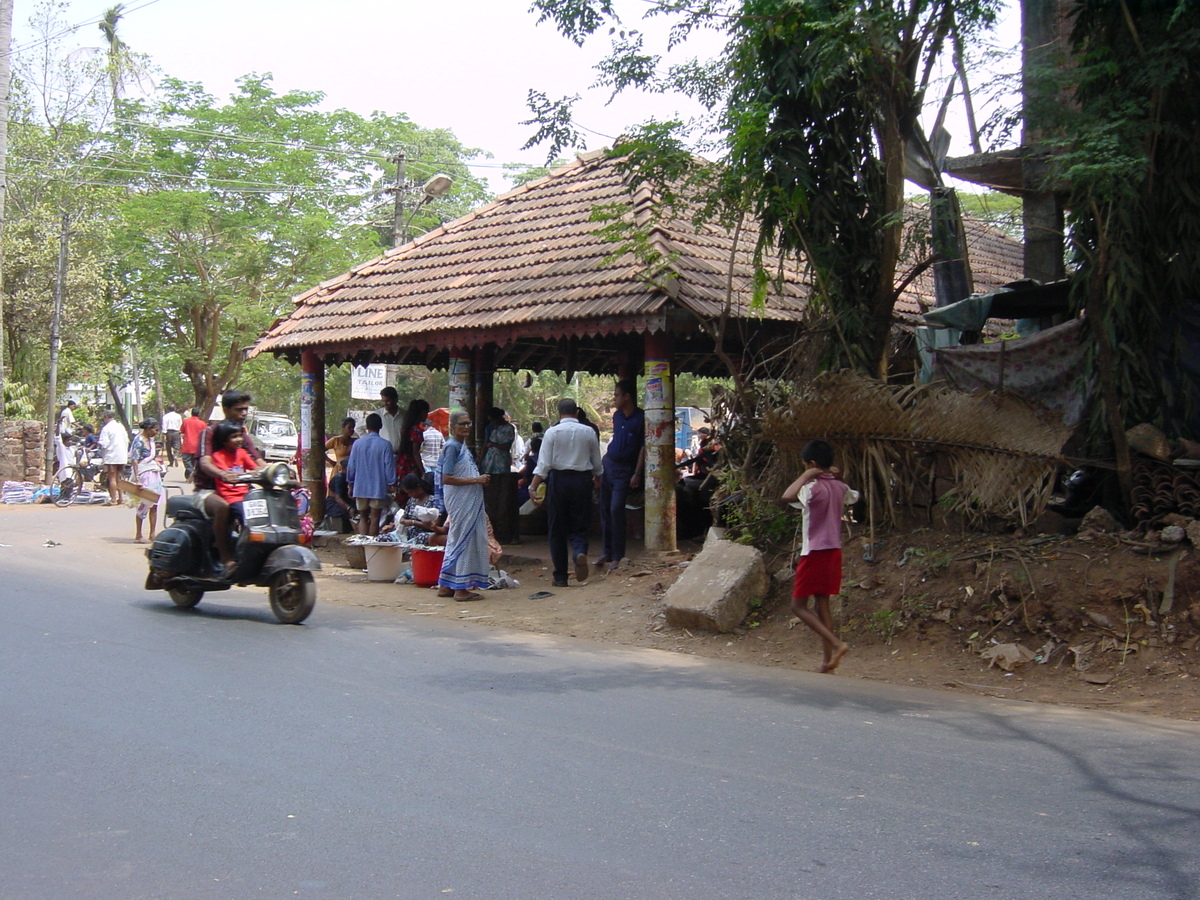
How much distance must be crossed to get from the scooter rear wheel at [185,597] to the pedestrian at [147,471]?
6.65 meters

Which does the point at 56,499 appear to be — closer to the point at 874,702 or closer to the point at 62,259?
the point at 62,259

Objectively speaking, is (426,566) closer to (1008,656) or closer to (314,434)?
(314,434)

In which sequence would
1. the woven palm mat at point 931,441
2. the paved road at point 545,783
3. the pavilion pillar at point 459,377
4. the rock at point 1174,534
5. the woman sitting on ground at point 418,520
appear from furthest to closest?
the pavilion pillar at point 459,377 < the woman sitting on ground at point 418,520 < the woven palm mat at point 931,441 < the rock at point 1174,534 < the paved road at point 545,783

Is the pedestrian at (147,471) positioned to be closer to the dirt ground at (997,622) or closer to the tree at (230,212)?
the dirt ground at (997,622)

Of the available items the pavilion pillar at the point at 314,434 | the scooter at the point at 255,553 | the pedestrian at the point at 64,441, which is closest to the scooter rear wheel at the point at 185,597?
the scooter at the point at 255,553

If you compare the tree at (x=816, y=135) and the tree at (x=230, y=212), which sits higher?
the tree at (x=230, y=212)

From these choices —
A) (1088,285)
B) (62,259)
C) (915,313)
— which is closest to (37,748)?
(1088,285)

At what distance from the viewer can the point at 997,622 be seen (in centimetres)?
795

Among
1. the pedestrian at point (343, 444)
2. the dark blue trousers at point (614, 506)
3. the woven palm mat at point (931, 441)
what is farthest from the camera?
the pedestrian at point (343, 444)

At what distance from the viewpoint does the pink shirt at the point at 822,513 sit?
7.41m

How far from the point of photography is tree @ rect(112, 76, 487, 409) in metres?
31.1

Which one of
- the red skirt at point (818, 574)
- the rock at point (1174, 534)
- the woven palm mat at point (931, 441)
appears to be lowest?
the red skirt at point (818, 574)

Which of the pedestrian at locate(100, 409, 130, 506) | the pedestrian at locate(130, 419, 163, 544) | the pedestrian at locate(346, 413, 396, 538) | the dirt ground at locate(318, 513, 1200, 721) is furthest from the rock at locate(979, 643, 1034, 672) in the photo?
the pedestrian at locate(100, 409, 130, 506)

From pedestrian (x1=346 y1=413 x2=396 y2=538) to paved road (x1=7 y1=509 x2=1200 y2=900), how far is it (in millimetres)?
5417
